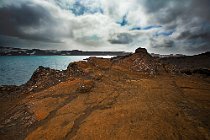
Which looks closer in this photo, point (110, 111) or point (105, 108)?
point (110, 111)

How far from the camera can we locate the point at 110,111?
11.6 meters

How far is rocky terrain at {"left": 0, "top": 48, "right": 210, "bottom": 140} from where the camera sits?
9977 mm

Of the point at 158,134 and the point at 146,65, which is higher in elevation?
the point at 146,65

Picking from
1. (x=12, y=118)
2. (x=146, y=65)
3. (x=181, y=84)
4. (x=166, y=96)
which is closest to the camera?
(x=12, y=118)

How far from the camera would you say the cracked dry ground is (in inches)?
390

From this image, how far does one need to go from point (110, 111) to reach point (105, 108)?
63 centimetres

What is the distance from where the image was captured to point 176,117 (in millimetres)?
10867

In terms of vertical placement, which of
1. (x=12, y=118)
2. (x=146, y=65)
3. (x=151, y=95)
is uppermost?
(x=146, y=65)

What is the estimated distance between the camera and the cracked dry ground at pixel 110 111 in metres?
9.91

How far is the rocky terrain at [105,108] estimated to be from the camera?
998 cm

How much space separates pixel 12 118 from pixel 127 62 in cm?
1341

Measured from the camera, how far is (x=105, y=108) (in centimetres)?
1216

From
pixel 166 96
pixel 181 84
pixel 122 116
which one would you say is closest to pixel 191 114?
pixel 166 96

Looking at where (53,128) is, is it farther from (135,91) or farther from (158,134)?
(135,91)
